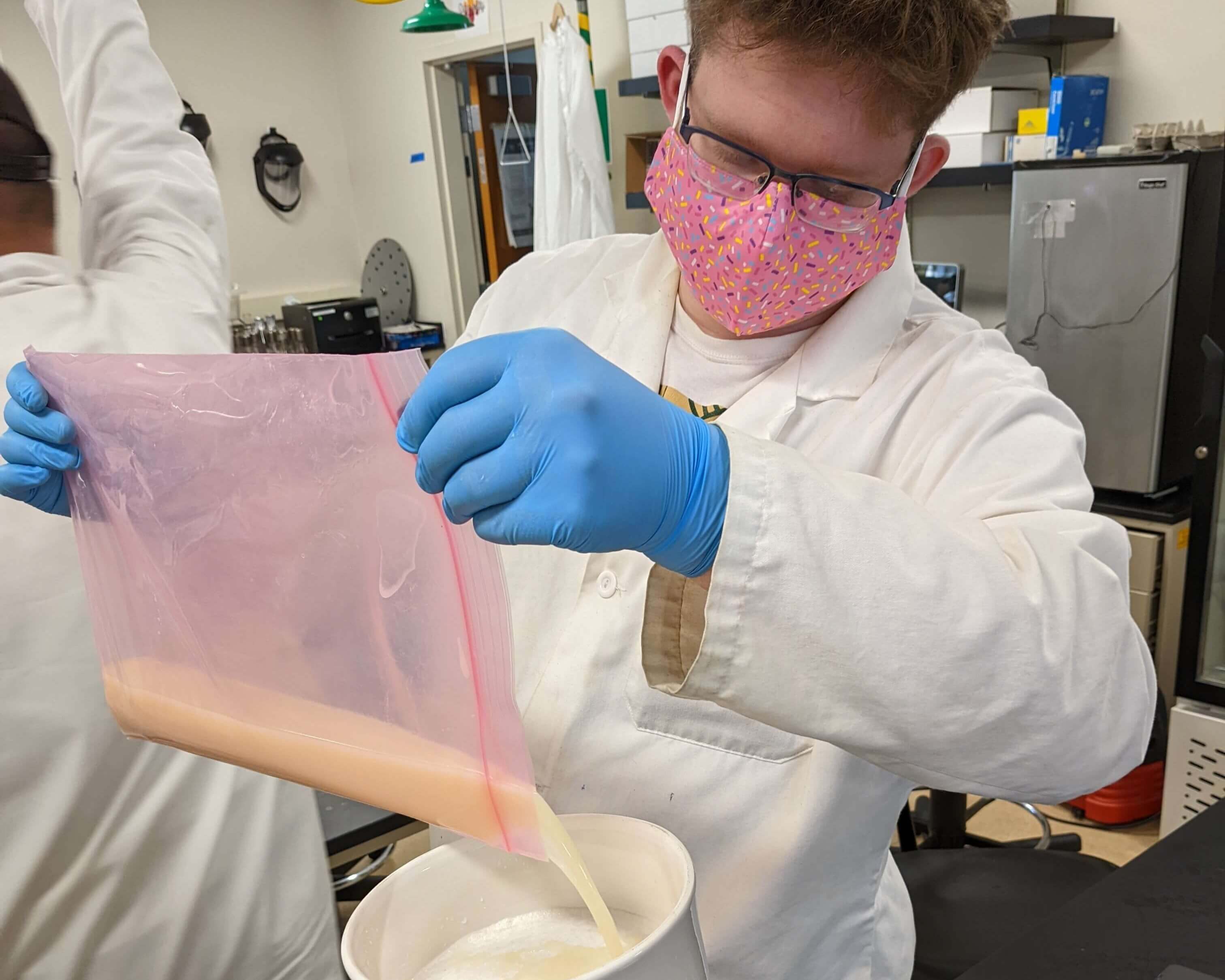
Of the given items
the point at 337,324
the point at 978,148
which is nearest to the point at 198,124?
the point at 337,324

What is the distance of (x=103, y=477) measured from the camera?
30.5 inches

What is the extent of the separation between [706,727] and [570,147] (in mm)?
2735

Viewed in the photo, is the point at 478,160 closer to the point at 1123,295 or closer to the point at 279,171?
the point at 279,171

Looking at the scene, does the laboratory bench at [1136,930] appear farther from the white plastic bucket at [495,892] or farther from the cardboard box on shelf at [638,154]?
the cardboard box on shelf at [638,154]

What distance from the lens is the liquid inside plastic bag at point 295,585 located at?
0.63m

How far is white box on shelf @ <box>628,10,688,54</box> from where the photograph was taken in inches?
124

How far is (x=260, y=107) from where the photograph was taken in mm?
4859

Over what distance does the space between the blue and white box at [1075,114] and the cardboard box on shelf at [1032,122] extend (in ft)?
0.04

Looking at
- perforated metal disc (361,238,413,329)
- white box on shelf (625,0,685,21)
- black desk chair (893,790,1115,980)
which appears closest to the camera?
black desk chair (893,790,1115,980)

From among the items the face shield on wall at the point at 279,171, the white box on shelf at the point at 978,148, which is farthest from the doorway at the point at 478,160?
the white box on shelf at the point at 978,148

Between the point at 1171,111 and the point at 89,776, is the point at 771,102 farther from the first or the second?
the point at 1171,111

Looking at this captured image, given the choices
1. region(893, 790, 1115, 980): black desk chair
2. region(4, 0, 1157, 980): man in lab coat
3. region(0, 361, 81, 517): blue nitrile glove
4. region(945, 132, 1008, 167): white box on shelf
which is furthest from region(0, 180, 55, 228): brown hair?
region(945, 132, 1008, 167): white box on shelf

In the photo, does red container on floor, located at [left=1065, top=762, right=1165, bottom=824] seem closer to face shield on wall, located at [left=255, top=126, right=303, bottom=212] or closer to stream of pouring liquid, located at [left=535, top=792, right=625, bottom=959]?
stream of pouring liquid, located at [left=535, top=792, right=625, bottom=959]

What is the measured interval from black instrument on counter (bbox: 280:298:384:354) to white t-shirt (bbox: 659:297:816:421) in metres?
3.82
